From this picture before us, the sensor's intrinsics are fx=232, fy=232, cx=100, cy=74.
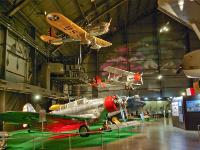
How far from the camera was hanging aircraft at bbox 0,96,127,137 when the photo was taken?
9.91 meters

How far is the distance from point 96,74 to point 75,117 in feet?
77.8

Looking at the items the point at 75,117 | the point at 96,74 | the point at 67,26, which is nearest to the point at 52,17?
the point at 67,26

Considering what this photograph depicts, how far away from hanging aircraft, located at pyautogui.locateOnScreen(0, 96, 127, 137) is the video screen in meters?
4.72

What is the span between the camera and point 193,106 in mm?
14148

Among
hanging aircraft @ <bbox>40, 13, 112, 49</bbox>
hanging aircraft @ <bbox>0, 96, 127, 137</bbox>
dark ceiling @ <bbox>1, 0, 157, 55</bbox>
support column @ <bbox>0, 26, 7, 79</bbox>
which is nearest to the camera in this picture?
hanging aircraft @ <bbox>0, 96, 127, 137</bbox>

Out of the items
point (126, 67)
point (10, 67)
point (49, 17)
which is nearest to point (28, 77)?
point (10, 67)

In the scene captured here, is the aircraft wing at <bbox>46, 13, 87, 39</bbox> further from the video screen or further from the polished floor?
the video screen

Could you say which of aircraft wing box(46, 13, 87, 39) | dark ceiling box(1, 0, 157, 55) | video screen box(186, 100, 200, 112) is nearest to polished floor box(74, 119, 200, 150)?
video screen box(186, 100, 200, 112)

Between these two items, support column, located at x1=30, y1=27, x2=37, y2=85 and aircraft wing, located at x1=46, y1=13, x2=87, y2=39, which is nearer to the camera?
aircraft wing, located at x1=46, y1=13, x2=87, y2=39

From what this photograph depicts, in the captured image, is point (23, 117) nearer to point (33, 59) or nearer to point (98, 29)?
point (98, 29)

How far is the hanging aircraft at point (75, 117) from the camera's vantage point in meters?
9.91

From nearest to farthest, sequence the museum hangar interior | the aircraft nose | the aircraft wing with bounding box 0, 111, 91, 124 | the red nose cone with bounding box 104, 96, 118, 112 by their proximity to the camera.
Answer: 1. the aircraft wing with bounding box 0, 111, 91, 124
2. the museum hangar interior
3. the red nose cone with bounding box 104, 96, 118, 112
4. the aircraft nose

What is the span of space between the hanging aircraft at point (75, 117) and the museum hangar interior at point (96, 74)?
0.05 meters

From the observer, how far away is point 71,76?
78.4 feet
